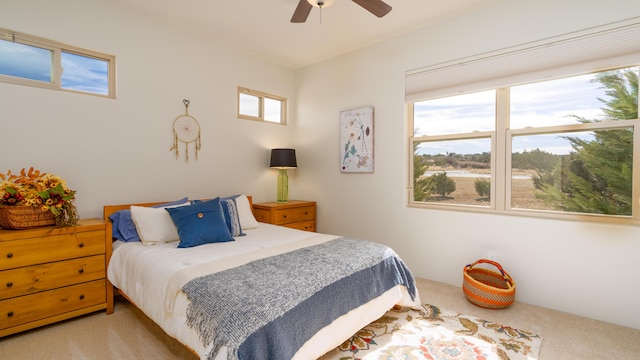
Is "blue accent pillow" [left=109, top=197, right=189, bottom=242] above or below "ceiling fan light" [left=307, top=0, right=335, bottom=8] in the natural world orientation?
below

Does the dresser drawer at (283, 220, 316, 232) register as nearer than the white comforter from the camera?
No

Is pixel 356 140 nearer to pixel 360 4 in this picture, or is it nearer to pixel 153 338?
pixel 360 4

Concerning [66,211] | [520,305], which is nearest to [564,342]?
[520,305]

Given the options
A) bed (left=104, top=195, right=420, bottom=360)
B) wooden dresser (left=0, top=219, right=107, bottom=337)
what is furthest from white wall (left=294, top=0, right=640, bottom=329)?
wooden dresser (left=0, top=219, right=107, bottom=337)

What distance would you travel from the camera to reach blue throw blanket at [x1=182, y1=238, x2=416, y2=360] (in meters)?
1.38

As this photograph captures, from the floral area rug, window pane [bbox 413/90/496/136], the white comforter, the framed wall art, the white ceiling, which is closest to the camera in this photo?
the white comforter

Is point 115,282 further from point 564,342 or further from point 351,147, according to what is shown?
point 564,342

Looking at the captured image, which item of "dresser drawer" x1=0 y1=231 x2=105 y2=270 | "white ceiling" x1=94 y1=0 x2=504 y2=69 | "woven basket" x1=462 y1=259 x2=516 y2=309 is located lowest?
"woven basket" x1=462 y1=259 x2=516 y2=309

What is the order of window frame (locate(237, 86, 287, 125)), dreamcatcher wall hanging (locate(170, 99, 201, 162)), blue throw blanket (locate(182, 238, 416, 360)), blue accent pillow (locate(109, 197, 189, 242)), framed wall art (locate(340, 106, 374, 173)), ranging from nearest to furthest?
blue throw blanket (locate(182, 238, 416, 360)) < blue accent pillow (locate(109, 197, 189, 242)) < dreamcatcher wall hanging (locate(170, 99, 201, 162)) < framed wall art (locate(340, 106, 374, 173)) < window frame (locate(237, 86, 287, 125))

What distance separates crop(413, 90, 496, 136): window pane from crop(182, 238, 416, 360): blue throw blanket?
1726 mm

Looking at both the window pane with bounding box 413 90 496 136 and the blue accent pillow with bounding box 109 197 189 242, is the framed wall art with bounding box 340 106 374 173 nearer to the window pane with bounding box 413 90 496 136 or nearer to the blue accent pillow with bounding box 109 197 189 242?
the window pane with bounding box 413 90 496 136

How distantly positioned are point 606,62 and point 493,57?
80 centimetres

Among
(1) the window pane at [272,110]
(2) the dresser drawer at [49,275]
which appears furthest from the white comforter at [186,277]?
(1) the window pane at [272,110]

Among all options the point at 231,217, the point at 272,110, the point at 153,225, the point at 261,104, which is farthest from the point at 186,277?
the point at 272,110
